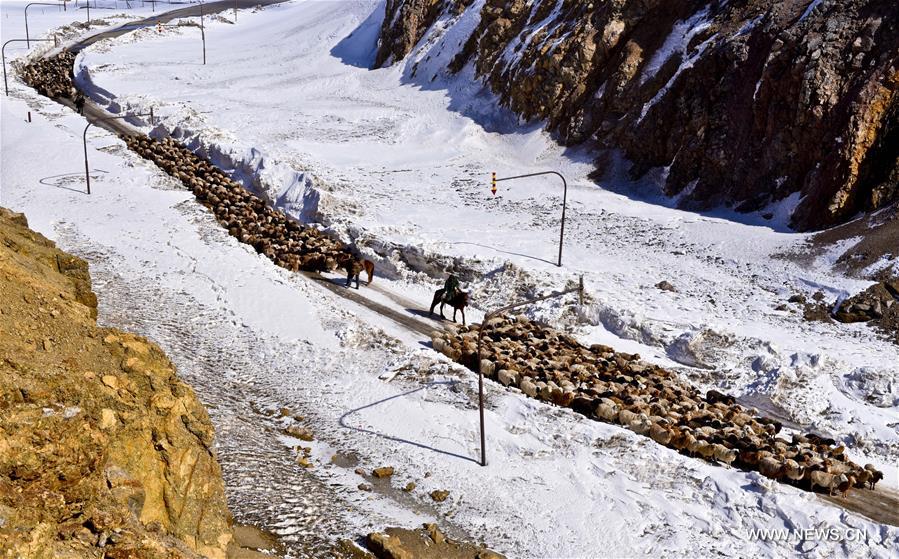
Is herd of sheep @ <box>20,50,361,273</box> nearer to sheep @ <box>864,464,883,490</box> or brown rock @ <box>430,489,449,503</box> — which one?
brown rock @ <box>430,489,449,503</box>

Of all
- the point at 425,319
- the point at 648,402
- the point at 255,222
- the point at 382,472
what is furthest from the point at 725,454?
the point at 255,222

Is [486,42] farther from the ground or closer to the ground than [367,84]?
farther from the ground

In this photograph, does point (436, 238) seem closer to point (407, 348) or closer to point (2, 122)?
point (407, 348)

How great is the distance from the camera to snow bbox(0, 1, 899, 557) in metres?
19.4

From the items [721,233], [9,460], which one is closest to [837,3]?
[721,233]

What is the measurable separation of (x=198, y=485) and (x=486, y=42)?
195 ft

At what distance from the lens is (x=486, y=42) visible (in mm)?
68438

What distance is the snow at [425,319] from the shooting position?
1941cm

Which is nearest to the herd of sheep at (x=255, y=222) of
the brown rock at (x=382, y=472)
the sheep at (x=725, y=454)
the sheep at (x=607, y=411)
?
the sheep at (x=607, y=411)

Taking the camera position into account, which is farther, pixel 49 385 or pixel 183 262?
pixel 183 262

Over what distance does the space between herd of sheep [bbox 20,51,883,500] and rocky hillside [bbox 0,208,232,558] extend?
10.5m

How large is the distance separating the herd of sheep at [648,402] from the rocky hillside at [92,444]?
8.33 m

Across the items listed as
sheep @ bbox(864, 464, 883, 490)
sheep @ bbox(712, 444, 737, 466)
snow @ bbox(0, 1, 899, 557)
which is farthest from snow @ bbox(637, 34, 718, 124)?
sheep @ bbox(864, 464, 883, 490)

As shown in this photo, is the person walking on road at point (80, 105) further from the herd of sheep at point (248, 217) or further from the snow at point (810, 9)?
the snow at point (810, 9)
